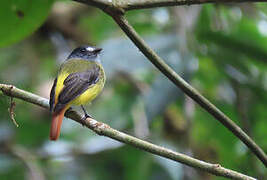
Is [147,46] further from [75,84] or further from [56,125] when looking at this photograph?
[75,84]

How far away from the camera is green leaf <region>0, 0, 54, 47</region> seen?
264 cm

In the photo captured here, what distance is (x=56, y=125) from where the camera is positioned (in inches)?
102

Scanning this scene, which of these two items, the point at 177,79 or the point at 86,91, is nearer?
the point at 177,79

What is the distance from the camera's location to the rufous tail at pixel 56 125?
2494 mm

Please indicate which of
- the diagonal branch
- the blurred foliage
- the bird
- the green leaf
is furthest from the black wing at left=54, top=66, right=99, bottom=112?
the diagonal branch

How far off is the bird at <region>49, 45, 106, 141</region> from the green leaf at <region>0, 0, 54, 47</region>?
391 millimetres

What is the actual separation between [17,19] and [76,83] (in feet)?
2.28

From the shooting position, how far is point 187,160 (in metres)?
1.85

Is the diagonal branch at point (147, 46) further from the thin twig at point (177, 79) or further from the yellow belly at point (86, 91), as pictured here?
the yellow belly at point (86, 91)

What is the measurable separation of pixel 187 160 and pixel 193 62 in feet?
5.32

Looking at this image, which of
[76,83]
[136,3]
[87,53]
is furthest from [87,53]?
[136,3]

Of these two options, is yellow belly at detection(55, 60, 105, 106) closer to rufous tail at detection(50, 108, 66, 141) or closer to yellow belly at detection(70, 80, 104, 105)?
yellow belly at detection(70, 80, 104, 105)

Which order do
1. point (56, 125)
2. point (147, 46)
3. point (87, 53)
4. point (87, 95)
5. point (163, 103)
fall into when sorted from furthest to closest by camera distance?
point (87, 53)
point (87, 95)
point (163, 103)
point (56, 125)
point (147, 46)

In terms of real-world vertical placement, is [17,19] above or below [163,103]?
above
